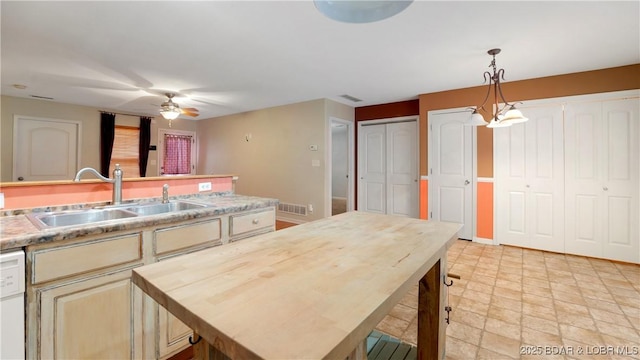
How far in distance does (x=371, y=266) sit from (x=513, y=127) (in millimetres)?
3946

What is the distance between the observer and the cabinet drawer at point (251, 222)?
2.04 meters

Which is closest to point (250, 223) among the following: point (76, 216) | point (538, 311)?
point (76, 216)

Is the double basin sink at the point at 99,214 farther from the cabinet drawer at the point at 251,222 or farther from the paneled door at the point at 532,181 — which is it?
the paneled door at the point at 532,181

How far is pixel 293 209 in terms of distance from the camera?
5.23 metres

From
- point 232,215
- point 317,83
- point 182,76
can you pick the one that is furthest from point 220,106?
point 232,215

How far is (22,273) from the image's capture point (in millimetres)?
1122

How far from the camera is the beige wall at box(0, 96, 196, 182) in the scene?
Answer: 4.68 m

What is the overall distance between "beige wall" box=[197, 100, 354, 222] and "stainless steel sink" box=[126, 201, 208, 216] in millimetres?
2779

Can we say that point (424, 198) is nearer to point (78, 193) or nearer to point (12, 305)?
point (78, 193)

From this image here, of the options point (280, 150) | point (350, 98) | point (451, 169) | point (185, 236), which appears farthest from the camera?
point (280, 150)

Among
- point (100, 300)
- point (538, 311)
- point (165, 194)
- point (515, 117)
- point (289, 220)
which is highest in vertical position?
point (515, 117)

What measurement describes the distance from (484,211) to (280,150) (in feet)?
12.1

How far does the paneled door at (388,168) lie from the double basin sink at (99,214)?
12.5ft

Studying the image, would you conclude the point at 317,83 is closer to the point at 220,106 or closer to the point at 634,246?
the point at 220,106
